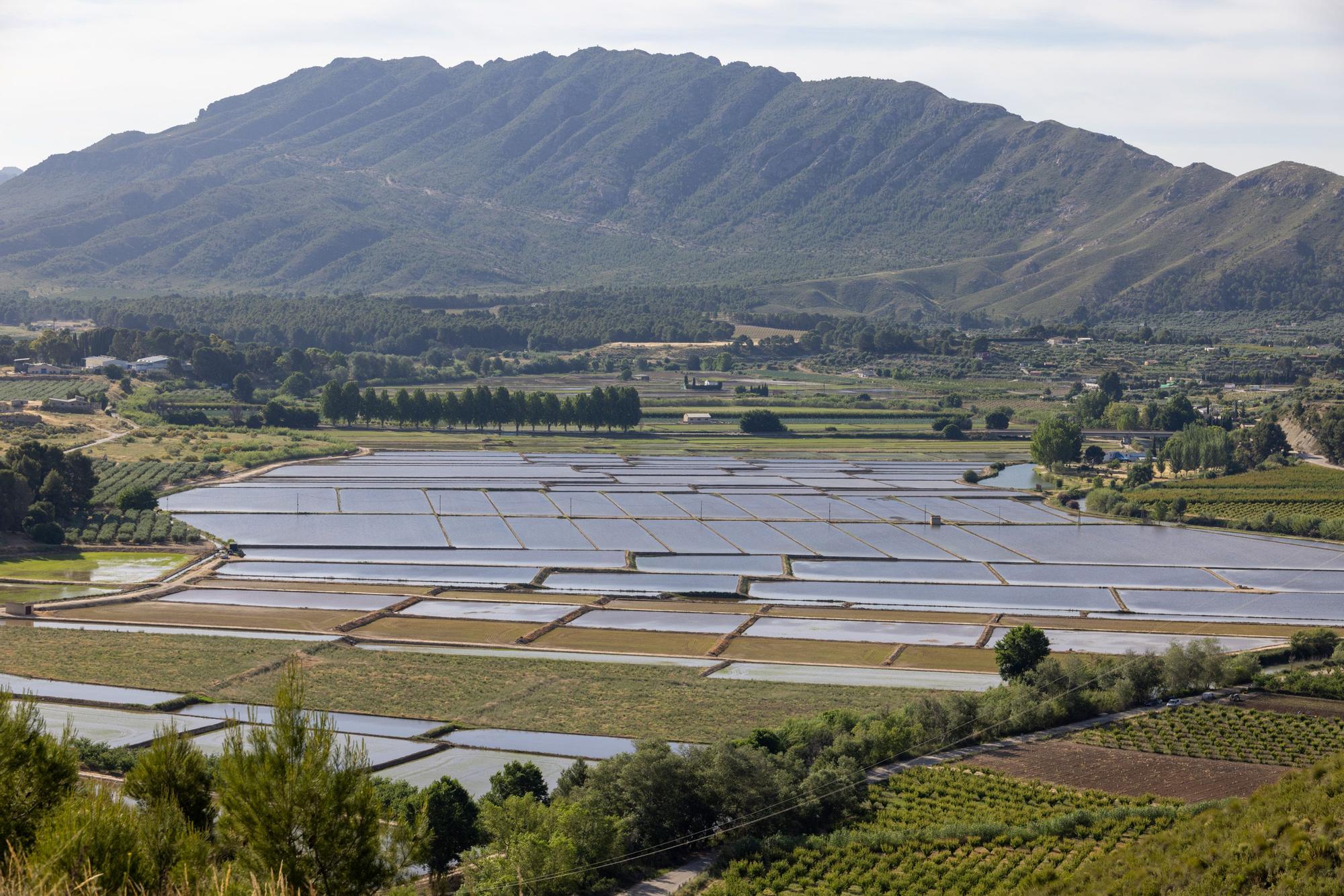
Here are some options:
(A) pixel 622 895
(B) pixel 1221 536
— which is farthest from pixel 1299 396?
(A) pixel 622 895

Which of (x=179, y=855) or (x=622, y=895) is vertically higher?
(x=179, y=855)

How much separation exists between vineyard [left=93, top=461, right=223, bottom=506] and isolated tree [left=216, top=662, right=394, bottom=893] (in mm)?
50060

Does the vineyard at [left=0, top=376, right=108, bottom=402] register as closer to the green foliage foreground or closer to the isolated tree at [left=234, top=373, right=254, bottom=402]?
the isolated tree at [left=234, top=373, right=254, bottom=402]

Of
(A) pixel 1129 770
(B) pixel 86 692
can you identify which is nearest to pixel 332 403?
(B) pixel 86 692

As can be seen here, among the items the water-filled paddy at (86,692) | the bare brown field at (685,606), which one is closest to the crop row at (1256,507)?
the bare brown field at (685,606)

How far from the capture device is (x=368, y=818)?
13711 millimetres

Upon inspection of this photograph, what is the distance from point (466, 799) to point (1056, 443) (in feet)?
184

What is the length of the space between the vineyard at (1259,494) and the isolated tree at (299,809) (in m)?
53.4

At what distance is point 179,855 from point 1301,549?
50069 mm

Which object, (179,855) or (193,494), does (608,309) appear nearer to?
(193,494)

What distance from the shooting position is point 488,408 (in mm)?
90688

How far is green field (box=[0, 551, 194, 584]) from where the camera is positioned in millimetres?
47688

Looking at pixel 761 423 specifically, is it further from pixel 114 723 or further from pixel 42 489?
pixel 114 723

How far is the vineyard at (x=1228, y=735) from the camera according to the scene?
28891 millimetres
